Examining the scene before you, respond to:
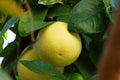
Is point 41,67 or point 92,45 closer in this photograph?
point 41,67

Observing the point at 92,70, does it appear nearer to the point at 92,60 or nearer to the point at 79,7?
the point at 92,60

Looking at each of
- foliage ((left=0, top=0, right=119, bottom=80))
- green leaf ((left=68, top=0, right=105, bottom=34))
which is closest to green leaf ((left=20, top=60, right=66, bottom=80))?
foliage ((left=0, top=0, right=119, bottom=80))

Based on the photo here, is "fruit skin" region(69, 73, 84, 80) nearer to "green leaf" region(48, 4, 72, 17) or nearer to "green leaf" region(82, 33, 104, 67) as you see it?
"green leaf" region(82, 33, 104, 67)

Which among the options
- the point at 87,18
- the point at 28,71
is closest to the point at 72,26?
the point at 87,18

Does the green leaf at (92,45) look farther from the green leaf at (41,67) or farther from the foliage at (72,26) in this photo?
the green leaf at (41,67)

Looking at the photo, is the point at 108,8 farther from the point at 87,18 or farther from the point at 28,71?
the point at 28,71

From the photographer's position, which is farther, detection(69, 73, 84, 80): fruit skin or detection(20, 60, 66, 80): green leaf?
detection(69, 73, 84, 80): fruit skin

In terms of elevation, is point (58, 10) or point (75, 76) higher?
point (58, 10)

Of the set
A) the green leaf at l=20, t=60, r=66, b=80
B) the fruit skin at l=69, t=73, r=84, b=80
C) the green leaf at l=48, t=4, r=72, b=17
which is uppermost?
the green leaf at l=48, t=4, r=72, b=17
